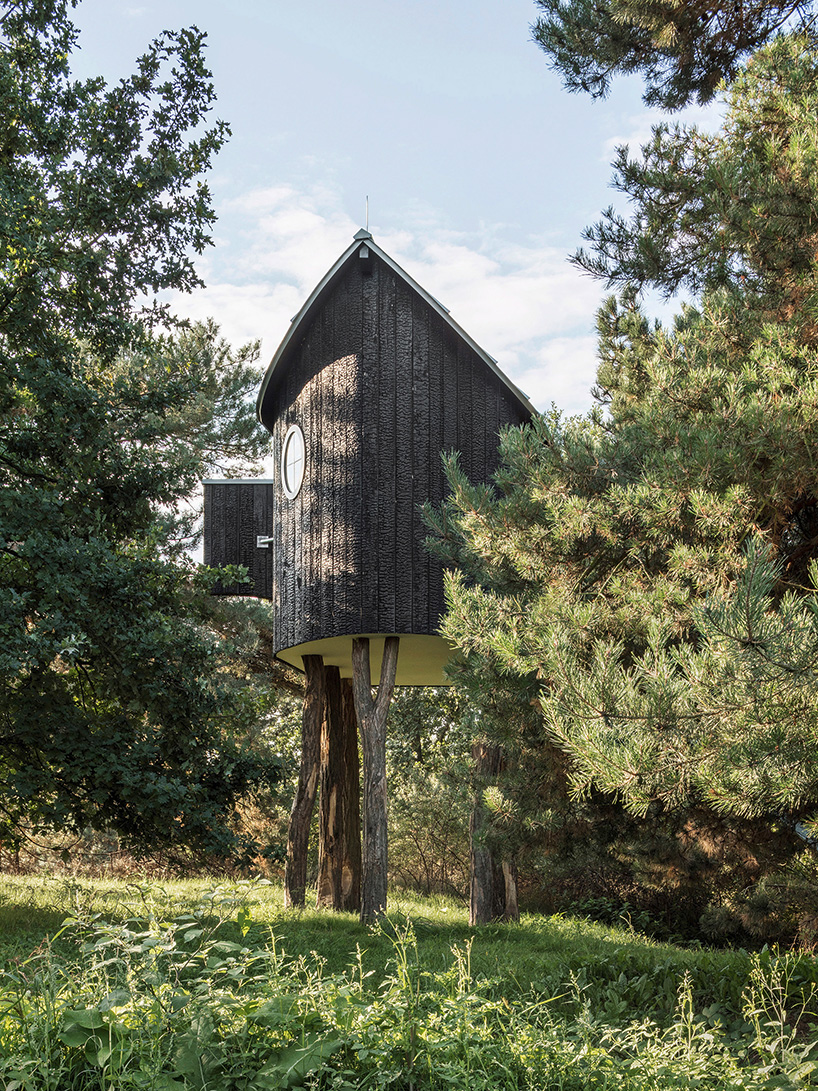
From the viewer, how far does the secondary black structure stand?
8828 millimetres

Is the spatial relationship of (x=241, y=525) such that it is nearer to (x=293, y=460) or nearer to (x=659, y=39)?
(x=293, y=460)

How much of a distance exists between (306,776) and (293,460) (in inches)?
158

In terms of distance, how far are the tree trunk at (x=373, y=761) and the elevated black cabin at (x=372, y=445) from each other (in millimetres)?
309

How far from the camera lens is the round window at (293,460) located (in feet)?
32.0

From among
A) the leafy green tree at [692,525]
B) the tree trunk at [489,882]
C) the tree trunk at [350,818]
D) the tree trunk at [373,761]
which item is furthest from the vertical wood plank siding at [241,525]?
the leafy green tree at [692,525]

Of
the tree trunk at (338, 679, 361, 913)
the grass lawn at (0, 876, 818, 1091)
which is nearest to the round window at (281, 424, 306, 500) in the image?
the tree trunk at (338, 679, 361, 913)

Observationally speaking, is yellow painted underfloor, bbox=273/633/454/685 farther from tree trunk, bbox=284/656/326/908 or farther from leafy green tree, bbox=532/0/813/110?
leafy green tree, bbox=532/0/813/110

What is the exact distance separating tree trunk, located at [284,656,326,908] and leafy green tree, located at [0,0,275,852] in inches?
100

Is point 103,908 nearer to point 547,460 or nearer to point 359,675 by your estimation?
point 359,675

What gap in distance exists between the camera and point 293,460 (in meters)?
9.99

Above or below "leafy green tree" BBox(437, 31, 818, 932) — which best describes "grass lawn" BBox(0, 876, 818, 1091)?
below

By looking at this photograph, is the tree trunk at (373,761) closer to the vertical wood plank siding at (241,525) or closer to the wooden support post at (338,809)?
the wooden support post at (338,809)

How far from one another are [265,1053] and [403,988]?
Answer: 2.10 ft

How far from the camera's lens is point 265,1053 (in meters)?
2.72
